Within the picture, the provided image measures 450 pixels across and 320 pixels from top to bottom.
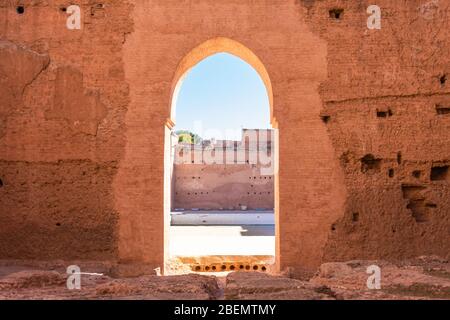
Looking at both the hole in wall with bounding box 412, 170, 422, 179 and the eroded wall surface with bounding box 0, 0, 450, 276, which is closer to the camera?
the eroded wall surface with bounding box 0, 0, 450, 276

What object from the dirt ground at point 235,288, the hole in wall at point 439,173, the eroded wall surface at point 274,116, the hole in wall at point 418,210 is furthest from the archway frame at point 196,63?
the hole in wall at point 439,173

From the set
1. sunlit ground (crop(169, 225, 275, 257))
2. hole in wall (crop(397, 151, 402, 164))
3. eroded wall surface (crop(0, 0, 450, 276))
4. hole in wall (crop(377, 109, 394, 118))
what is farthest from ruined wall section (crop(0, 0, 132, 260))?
hole in wall (crop(397, 151, 402, 164))

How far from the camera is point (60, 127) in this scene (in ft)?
22.6

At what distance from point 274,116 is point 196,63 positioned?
6.24 feet

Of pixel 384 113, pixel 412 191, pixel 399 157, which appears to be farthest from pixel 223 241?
pixel 384 113

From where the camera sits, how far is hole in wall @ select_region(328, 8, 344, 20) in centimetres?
701

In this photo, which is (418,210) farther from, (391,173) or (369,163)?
(369,163)

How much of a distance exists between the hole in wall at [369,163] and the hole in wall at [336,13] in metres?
2.36

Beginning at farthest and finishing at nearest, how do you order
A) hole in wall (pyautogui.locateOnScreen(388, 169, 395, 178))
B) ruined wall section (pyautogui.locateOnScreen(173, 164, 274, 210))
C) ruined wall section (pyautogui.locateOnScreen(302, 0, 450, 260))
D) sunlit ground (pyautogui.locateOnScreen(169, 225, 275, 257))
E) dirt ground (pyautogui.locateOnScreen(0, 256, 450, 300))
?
ruined wall section (pyautogui.locateOnScreen(173, 164, 274, 210)) < sunlit ground (pyautogui.locateOnScreen(169, 225, 275, 257)) < hole in wall (pyautogui.locateOnScreen(388, 169, 395, 178)) < ruined wall section (pyautogui.locateOnScreen(302, 0, 450, 260)) < dirt ground (pyautogui.locateOnScreen(0, 256, 450, 300))

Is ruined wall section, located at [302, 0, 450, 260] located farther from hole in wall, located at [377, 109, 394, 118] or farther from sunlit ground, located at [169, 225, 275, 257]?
sunlit ground, located at [169, 225, 275, 257]

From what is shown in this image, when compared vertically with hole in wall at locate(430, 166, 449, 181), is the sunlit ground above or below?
below

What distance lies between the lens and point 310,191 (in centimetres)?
679

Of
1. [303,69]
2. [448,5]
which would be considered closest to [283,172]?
[303,69]

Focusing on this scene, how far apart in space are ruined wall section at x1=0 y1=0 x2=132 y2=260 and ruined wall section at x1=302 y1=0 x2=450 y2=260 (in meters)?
3.48
